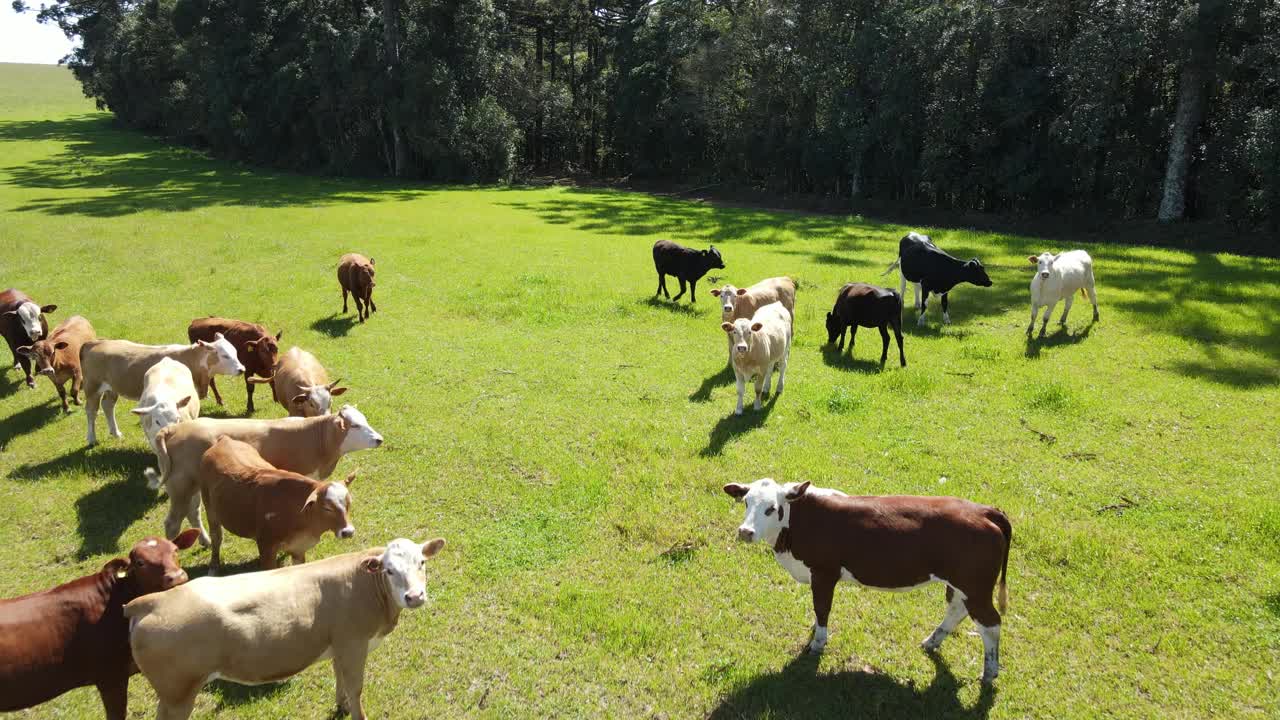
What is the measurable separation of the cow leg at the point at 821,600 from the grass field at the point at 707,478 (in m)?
0.16

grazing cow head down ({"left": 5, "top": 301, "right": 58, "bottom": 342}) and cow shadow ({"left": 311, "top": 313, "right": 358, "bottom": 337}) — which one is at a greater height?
grazing cow head down ({"left": 5, "top": 301, "right": 58, "bottom": 342})

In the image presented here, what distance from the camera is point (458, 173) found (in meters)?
42.9

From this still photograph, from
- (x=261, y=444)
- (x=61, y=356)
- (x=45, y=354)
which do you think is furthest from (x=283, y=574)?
(x=61, y=356)

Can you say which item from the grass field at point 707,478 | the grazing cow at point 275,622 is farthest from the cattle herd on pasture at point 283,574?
the grass field at point 707,478

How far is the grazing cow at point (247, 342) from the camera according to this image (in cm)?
991

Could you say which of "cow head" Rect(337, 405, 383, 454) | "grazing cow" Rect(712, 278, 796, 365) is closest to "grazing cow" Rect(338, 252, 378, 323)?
"grazing cow" Rect(712, 278, 796, 365)

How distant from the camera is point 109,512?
7.29 m

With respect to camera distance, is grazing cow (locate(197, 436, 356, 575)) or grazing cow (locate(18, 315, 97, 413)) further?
grazing cow (locate(18, 315, 97, 413))

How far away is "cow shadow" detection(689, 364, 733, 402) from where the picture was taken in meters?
10.5

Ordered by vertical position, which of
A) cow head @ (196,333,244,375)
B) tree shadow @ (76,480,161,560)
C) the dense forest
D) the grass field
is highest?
the dense forest

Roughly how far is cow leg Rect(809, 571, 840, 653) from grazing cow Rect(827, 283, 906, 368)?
7182 mm

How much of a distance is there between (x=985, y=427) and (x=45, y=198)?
3763 cm

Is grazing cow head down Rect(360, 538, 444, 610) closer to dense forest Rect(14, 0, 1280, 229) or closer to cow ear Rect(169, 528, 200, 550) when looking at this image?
cow ear Rect(169, 528, 200, 550)

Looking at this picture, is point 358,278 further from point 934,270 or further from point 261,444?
point 934,270
